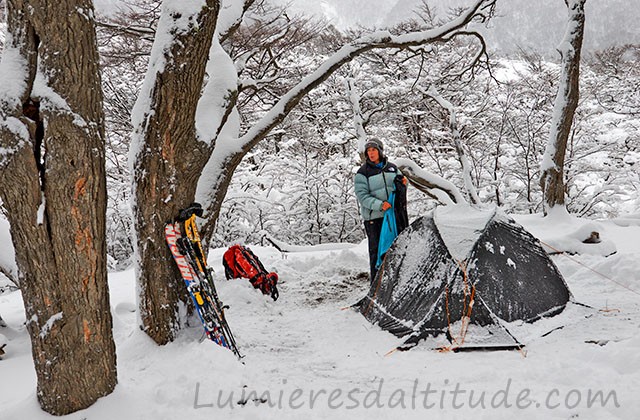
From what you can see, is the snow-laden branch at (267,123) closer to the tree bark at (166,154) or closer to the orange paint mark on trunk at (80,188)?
the tree bark at (166,154)

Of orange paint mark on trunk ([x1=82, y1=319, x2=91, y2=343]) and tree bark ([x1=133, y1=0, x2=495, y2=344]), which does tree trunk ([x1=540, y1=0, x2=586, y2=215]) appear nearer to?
tree bark ([x1=133, y1=0, x2=495, y2=344])

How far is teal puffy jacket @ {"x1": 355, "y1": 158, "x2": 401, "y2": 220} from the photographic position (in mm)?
5562

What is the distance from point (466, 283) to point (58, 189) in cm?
336

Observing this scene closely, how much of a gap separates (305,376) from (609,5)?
115 ft

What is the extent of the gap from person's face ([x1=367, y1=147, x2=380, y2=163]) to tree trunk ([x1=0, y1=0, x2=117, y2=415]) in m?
3.30

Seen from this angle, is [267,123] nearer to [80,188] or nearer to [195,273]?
[195,273]

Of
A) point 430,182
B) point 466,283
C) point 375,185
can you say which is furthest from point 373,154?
point 430,182

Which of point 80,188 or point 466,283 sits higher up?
point 80,188

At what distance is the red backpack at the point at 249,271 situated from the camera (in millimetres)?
6016

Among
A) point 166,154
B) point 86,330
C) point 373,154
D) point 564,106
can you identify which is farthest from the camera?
point 564,106

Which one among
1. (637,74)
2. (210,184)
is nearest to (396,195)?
(210,184)

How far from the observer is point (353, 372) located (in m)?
3.69

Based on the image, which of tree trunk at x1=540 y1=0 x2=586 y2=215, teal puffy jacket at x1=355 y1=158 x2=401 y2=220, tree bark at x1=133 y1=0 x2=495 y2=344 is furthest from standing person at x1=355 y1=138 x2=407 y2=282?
tree trunk at x1=540 y1=0 x2=586 y2=215

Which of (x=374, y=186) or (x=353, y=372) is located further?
(x=374, y=186)
